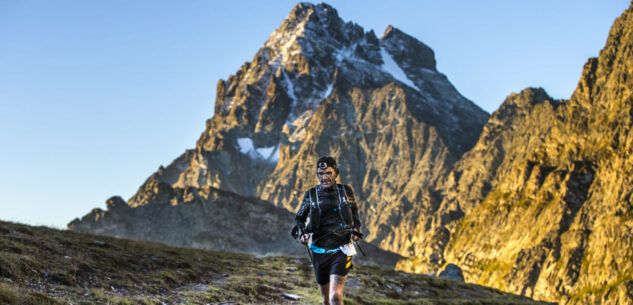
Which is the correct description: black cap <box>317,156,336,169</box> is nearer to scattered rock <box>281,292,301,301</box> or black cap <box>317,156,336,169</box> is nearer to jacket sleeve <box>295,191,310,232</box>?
jacket sleeve <box>295,191,310,232</box>

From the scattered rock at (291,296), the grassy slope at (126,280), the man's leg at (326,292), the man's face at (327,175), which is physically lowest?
the scattered rock at (291,296)

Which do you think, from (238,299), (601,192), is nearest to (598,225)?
(601,192)

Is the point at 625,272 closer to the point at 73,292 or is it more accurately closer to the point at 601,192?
the point at 601,192

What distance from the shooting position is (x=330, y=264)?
11594 millimetres

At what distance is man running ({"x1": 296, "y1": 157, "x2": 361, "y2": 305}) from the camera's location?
38.1 feet

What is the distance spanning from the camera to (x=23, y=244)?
23188 mm

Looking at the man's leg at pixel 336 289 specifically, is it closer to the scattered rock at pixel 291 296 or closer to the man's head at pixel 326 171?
the man's head at pixel 326 171

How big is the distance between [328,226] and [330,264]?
0.79m

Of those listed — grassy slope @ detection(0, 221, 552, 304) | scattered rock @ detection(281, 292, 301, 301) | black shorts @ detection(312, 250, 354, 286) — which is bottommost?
scattered rock @ detection(281, 292, 301, 301)

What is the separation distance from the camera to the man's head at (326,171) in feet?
38.1

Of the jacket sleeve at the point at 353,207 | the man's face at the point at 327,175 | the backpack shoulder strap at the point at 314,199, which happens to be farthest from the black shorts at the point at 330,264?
the man's face at the point at 327,175

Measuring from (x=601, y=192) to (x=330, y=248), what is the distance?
18691 cm

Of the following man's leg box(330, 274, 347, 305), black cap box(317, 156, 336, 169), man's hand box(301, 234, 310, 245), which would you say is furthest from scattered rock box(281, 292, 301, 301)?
black cap box(317, 156, 336, 169)

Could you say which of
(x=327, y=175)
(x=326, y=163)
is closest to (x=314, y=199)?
(x=327, y=175)
